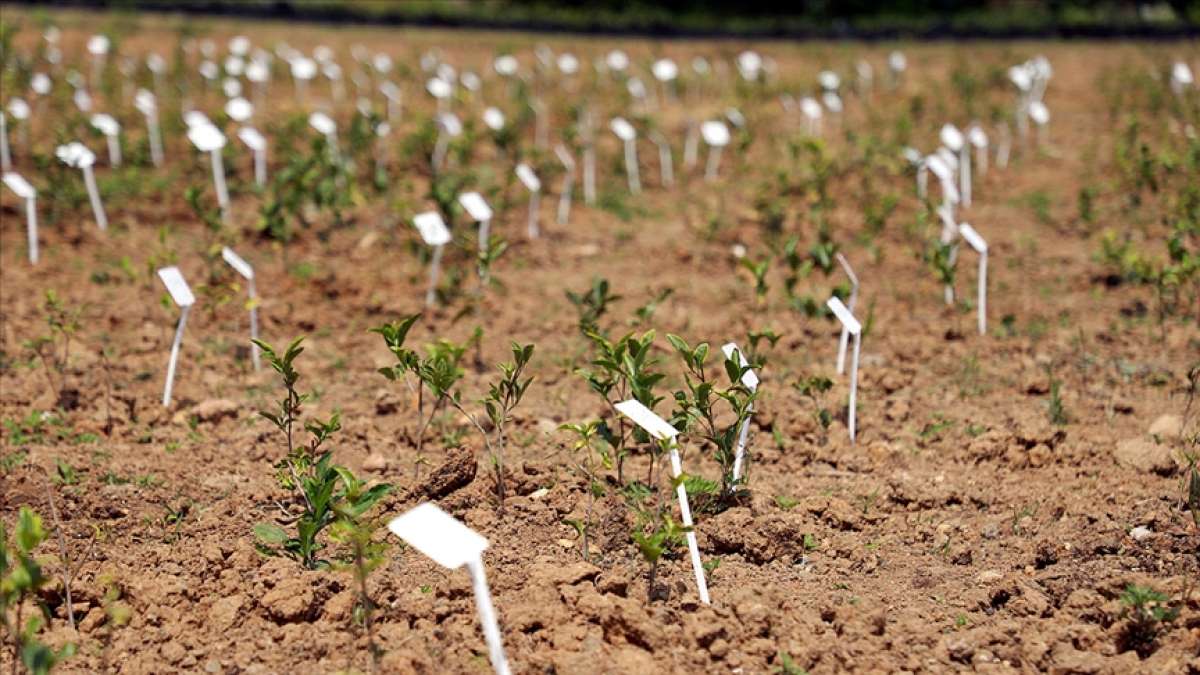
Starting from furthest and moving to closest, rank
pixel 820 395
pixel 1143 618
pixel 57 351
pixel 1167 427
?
pixel 57 351, pixel 820 395, pixel 1167 427, pixel 1143 618

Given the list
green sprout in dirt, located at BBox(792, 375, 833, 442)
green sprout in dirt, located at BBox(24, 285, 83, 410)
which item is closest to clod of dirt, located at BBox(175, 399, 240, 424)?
green sprout in dirt, located at BBox(24, 285, 83, 410)

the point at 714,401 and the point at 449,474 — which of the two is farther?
the point at 449,474

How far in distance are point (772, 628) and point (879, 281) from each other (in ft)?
12.6

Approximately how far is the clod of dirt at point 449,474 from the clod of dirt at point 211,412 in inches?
48.2

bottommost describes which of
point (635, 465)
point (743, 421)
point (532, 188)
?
point (635, 465)

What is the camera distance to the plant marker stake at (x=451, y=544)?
256 cm

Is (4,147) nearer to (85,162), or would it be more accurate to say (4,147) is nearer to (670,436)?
(85,162)

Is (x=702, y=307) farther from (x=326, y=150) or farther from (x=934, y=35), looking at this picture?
(x=934, y=35)

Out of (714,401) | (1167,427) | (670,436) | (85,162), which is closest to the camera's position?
(670,436)

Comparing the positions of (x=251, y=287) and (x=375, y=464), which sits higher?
(x=251, y=287)

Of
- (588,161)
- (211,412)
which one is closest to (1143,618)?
(211,412)

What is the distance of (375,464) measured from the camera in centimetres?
431

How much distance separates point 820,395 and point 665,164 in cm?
458

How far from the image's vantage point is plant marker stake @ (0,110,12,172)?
7.55 m
